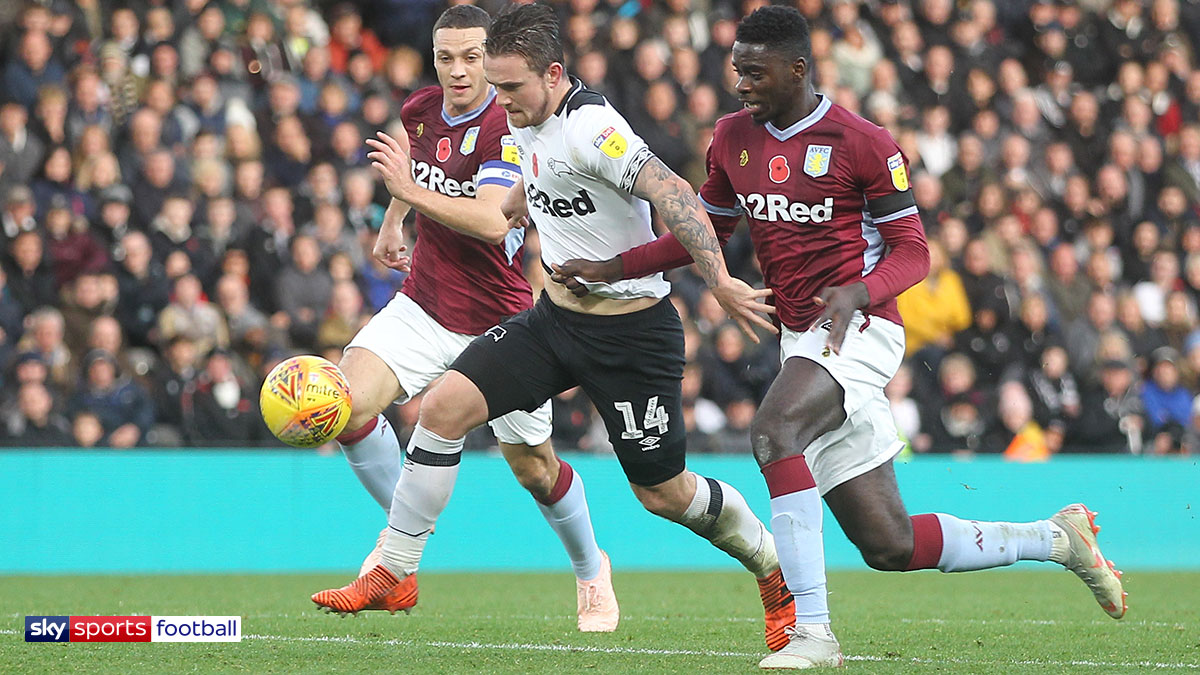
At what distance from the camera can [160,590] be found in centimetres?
1064

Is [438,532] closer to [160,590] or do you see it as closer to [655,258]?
[160,590]

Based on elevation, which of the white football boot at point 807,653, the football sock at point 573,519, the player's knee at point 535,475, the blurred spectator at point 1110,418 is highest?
the white football boot at point 807,653

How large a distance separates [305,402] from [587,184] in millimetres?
1481

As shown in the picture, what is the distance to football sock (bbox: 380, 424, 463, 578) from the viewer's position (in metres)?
7.08

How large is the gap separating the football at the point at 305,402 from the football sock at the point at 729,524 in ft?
5.13

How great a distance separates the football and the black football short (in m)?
0.55

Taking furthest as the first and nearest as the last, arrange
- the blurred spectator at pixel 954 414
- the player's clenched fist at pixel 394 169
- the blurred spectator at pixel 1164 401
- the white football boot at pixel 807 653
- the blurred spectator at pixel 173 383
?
the blurred spectator at pixel 1164 401, the blurred spectator at pixel 954 414, the blurred spectator at pixel 173 383, the player's clenched fist at pixel 394 169, the white football boot at pixel 807 653

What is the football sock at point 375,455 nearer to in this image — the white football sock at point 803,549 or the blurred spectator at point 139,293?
the white football sock at point 803,549

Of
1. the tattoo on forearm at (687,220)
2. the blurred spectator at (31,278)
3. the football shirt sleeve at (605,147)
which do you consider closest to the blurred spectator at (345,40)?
the blurred spectator at (31,278)

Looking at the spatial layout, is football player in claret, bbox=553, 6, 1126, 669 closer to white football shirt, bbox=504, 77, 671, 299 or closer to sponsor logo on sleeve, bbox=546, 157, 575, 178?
white football shirt, bbox=504, 77, 671, 299

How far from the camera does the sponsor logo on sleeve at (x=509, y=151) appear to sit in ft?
25.5

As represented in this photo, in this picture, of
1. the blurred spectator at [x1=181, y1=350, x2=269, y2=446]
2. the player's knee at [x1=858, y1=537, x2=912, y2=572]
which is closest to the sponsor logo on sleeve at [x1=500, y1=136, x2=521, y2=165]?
the player's knee at [x1=858, y1=537, x2=912, y2=572]

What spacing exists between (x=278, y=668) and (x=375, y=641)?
1.12 meters

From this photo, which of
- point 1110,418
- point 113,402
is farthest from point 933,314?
point 113,402
